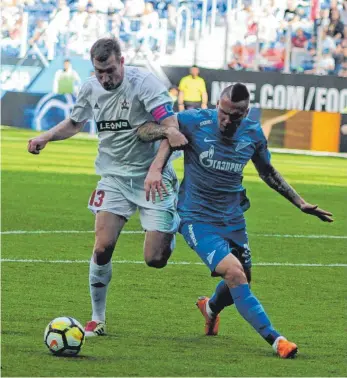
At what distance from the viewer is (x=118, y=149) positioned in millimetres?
8711

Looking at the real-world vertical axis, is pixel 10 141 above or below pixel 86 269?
below

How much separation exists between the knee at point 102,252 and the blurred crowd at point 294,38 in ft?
74.6

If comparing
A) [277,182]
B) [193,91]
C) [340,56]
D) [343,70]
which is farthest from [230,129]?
[340,56]

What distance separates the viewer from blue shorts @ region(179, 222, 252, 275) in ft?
25.3

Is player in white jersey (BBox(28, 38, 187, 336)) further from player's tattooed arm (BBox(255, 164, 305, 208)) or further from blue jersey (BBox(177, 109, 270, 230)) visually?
player's tattooed arm (BBox(255, 164, 305, 208))

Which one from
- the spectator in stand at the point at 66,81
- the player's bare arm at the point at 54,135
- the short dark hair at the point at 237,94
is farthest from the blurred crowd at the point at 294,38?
the short dark hair at the point at 237,94

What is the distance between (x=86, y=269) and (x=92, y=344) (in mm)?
3653

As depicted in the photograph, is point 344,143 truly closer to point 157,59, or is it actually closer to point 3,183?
point 157,59

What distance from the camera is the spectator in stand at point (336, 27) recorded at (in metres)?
31.8

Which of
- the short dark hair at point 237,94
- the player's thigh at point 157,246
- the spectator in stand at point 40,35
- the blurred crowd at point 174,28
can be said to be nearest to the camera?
the short dark hair at point 237,94

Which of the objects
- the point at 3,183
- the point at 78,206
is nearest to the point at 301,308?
the point at 78,206

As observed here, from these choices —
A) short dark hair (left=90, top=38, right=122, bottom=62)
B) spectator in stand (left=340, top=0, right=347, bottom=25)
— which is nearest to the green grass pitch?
short dark hair (left=90, top=38, right=122, bottom=62)

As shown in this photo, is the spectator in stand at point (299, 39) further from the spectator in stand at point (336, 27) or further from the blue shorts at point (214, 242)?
the blue shorts at point (214, 242)

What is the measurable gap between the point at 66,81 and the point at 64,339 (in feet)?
87.4
